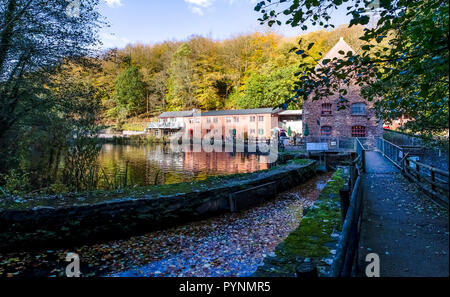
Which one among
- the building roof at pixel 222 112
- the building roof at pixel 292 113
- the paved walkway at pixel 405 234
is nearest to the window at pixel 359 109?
the building roof at pixel 222 112

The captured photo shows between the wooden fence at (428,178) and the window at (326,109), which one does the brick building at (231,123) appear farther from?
the wooden fence at (428,178)

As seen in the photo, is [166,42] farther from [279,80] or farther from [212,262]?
[212,262]

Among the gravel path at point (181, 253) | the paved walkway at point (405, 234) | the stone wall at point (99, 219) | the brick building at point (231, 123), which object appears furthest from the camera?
the brick building at point (231, 123)

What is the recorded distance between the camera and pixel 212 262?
462 cm

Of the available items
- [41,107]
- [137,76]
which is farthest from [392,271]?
[137,76]

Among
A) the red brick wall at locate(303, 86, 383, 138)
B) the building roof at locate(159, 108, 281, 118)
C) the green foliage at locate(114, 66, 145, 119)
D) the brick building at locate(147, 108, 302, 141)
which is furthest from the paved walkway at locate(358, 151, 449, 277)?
the green foliage at locate(114, 66, 145, 119)

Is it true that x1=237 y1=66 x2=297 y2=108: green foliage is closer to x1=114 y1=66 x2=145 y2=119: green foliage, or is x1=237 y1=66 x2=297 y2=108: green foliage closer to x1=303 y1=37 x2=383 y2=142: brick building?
x1=303 y1=37 x2=383 y2=142: brick building

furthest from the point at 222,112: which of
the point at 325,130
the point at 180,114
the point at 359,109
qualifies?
the point at 359,109

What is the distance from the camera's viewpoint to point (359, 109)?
79.0 ft

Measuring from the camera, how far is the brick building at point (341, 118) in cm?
2359

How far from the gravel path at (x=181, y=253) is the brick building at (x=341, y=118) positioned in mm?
18480

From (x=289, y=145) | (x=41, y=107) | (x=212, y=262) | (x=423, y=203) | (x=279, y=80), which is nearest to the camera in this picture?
(x=212, y=262)

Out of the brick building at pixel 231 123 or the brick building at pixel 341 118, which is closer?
the brick building at pixel 341 118

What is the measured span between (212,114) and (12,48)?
1317 inches
